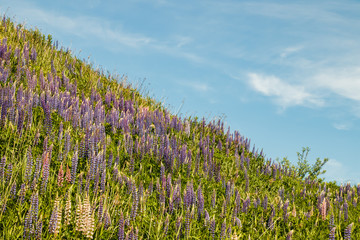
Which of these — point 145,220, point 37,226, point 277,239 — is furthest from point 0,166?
point 277,239

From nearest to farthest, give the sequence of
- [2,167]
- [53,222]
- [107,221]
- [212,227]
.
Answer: [53,222], [107,221], [212,227], [2,167]

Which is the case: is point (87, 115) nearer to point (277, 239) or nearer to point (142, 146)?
point (142, 146)

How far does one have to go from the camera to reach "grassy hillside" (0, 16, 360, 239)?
4125 mm

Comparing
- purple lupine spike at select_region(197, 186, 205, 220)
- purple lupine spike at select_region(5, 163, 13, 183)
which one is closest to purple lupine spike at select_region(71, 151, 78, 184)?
purple lupine spike at select_region(5, 163, 13, 183)

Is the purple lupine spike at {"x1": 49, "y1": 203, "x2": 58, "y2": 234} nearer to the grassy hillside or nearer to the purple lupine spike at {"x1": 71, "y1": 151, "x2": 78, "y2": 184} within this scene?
the grassy hillside

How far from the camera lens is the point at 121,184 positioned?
5395mm

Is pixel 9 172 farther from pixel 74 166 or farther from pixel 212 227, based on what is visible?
pixel 212 227

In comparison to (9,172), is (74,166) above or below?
above

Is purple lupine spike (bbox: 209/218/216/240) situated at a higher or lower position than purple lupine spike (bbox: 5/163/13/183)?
lower

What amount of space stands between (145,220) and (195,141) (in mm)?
4694

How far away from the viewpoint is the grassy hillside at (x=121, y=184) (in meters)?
4.12

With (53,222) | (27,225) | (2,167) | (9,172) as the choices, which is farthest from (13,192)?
(53,222)

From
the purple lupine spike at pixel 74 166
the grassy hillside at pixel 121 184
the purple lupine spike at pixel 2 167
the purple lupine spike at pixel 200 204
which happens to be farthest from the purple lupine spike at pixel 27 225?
the purple lupine spike at pixel 200 204

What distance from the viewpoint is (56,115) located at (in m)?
6.97
